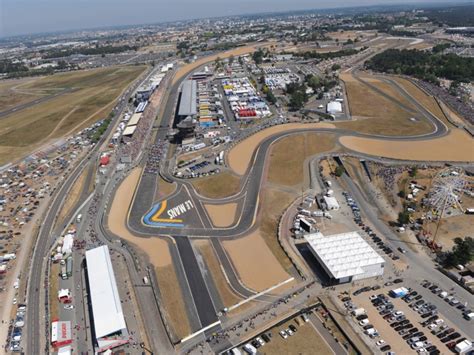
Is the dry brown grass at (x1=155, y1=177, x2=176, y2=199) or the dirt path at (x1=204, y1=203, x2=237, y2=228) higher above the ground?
the dry brown grass at (x1=155, y1=177, x2=176, y2=199)

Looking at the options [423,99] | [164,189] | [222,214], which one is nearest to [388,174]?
[222,214]

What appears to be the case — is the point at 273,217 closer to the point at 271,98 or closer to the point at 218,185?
the point at 218,185

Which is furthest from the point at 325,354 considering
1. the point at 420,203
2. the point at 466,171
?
the point at 466,171

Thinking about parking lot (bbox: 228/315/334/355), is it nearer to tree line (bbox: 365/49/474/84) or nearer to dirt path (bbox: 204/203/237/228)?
dirt path (bbox: 204/203/237/228)

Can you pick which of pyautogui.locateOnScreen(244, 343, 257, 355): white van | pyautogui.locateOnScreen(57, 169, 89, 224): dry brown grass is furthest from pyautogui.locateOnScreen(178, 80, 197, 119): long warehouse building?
pyautogui.locateOnScreen(244, 343, 257, 355): white van

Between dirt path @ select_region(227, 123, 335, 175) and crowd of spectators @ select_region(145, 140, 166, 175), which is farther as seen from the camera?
crowd of spectators @ select_region(145, 140, 166, 175)

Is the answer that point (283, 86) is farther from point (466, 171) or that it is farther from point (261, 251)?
point (261, 251)
